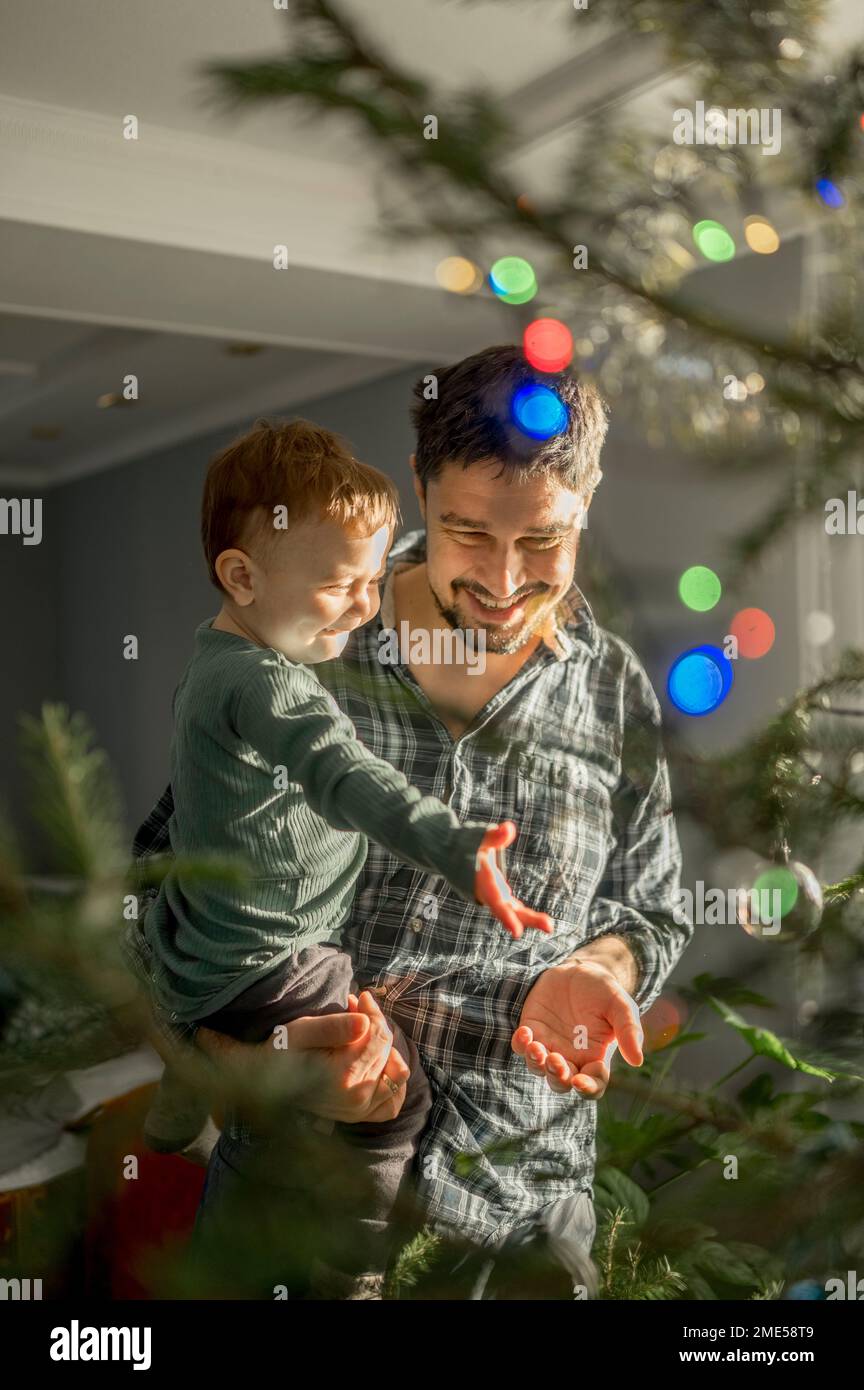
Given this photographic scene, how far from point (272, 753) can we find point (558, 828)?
0.80 ft

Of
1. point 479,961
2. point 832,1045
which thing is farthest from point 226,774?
point 832,1045

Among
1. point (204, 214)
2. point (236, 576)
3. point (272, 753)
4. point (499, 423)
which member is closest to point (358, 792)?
point (272, 753)

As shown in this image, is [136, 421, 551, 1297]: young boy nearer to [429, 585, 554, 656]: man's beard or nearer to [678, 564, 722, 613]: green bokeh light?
[429, 585, 554, 656]: man's beard

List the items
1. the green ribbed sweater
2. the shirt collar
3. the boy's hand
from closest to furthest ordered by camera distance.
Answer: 1. the boy's hand
2. the green ribbed sweater
3. the shirt collar

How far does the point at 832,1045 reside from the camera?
52cm

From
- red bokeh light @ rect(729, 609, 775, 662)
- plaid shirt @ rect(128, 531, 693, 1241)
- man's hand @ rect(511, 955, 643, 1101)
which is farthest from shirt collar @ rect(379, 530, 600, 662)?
man's hand @ rect(511, 955, 643, 1101)

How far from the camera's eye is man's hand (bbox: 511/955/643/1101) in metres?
0.72

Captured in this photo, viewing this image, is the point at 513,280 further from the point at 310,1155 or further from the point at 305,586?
the point at 310,1155

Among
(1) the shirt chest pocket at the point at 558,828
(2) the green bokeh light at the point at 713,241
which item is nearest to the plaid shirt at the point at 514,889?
(1) the shirt chest pocket at the point at 558,828

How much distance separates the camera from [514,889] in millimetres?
745

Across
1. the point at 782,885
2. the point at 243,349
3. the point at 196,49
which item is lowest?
the point at 782,885

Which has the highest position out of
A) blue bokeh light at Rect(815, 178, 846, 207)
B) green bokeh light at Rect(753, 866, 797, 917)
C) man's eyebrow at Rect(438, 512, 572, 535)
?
blue bokeh light at Rect(815, 178, 846, 207)
